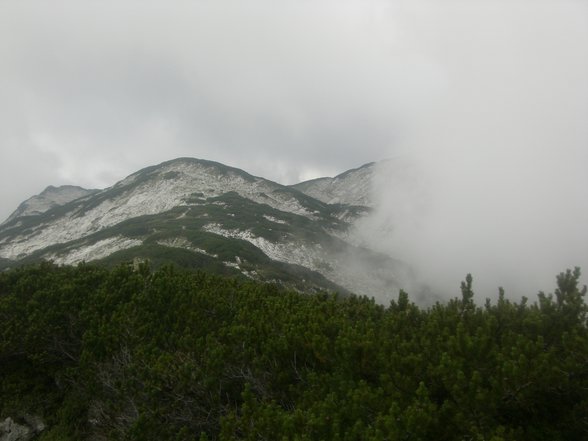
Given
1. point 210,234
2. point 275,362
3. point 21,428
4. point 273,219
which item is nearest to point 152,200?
point 273,219

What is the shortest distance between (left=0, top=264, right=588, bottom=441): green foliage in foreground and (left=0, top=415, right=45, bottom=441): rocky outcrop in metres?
0.36

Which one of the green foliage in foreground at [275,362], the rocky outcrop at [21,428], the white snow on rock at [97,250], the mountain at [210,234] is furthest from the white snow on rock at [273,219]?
the rocky outcrop at [21,428]

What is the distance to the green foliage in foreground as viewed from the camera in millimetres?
7941

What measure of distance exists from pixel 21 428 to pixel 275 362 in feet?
36.9

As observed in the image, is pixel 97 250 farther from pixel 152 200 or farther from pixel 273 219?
pixel 273 219

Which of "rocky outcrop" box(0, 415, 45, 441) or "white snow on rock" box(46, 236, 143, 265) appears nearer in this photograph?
"rocky outcrop" box(0, 415, 45, 441)

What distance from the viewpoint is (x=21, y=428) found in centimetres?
1537

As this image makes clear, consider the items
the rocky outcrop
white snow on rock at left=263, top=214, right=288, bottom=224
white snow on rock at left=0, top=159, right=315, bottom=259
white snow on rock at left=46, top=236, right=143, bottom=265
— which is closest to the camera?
the rocky outcrop

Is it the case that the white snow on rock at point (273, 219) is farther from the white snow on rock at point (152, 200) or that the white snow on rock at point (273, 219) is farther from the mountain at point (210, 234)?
the white snow on rock at point (152, 200)

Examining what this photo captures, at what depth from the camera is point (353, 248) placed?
15288 cm

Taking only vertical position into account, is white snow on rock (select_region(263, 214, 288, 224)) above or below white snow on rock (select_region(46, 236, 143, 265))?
above

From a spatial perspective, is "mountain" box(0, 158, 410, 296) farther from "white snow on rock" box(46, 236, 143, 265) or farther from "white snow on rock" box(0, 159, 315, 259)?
"white snow on rock" box(0, 159, 315, 259)

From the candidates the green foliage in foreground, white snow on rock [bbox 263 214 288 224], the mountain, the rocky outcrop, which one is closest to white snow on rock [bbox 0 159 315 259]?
the mountain

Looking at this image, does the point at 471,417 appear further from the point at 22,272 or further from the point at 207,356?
the point at 22,272
